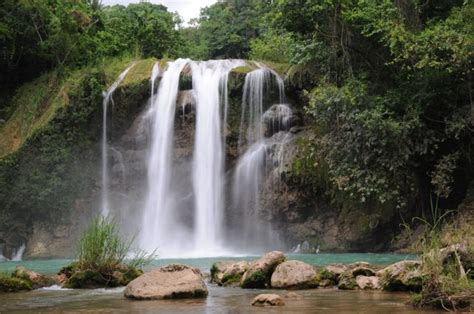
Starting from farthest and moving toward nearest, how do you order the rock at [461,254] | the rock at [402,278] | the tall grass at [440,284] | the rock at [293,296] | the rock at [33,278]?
1. the rock at [33,278]
2. the rock at [402,278]
3. the rock at [293,296]
4. the rock at [461,254]
5. the tall grass at [440,284]

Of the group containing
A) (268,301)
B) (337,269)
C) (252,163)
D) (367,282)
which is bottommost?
(268,301)

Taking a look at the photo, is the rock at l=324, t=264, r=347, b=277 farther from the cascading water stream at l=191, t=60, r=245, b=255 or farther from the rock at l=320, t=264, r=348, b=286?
the cascading water stream at l=191, t=60, r=245, b=255

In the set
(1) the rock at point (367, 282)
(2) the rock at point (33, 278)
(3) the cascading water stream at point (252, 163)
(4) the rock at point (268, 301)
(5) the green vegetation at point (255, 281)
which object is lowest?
(4) the rock at point (268, 301)

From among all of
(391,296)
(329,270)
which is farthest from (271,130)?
(391,296)

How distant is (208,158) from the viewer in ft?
75.6

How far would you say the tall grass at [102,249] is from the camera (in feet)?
31.2

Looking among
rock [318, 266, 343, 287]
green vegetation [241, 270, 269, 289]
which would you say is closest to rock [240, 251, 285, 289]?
green vegetation [241, 270, 269, 289]

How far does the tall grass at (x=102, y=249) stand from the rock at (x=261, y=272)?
1958 mm

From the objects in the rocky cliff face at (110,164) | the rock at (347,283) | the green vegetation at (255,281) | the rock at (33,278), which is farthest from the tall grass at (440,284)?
the rocky cliff face at (110,164)

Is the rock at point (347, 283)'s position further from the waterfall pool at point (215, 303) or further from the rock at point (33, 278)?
the rock at point (33, 278)

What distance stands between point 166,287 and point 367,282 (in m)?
3.03

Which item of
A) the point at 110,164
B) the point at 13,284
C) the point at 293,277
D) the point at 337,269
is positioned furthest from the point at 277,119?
the point at 13,284

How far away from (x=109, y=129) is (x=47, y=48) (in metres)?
5.34

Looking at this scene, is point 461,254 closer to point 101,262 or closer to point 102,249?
point 102,249
